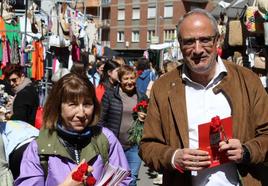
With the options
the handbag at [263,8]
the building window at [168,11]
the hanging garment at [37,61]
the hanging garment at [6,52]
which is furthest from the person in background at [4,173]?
the building window at [168,11]

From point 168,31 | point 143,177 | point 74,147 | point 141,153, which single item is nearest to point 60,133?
point 74,147

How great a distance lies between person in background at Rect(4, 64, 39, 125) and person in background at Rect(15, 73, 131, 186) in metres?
3.37

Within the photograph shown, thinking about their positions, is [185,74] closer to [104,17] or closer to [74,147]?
[74,147]

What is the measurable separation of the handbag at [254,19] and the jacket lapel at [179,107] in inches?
98.4

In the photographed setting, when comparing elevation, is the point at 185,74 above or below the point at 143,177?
above

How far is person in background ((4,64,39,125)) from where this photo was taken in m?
6.49

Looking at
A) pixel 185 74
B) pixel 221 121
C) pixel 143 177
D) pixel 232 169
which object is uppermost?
pixel 185 74

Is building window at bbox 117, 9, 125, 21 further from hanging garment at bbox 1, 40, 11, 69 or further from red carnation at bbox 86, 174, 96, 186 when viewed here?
red carnation at bbox 86, 174, 96, 186

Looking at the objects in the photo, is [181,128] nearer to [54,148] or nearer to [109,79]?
[54,148]

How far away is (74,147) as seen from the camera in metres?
2.95

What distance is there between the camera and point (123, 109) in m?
6.37

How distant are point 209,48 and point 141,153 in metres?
0.71

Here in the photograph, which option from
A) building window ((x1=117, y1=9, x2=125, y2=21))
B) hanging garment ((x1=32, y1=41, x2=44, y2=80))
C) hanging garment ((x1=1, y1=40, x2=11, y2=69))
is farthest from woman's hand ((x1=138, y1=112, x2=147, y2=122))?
building window ((x1=117, y1=9, x2=125, y2=21))

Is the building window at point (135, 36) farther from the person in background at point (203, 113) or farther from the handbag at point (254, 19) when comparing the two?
the person in background at point (203, 113)
